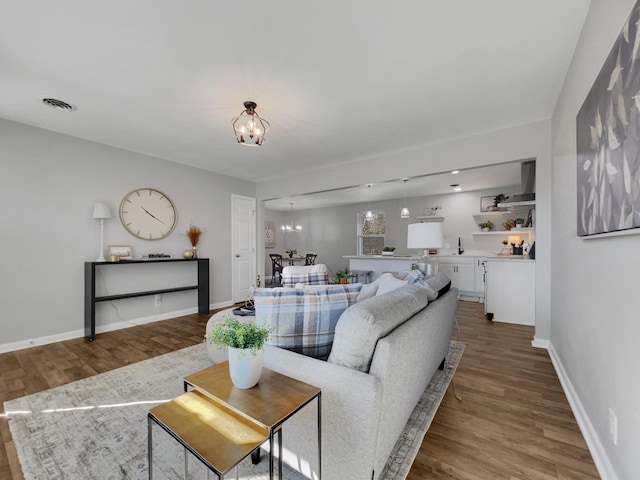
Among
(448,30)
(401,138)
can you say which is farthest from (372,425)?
(401,138)

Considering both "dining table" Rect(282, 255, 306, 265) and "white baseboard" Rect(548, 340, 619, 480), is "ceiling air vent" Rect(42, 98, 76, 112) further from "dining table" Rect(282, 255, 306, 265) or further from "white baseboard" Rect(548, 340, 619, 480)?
"dining table" Rect(282, 255, 306, 265)

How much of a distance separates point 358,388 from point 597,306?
144 centimetres

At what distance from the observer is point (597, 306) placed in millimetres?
1519

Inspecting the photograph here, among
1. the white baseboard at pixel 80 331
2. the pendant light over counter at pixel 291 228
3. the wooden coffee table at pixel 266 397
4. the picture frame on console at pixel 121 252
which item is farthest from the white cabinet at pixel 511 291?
the pendant light over counter at pixel 291 228

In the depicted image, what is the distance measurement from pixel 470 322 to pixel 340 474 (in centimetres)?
364

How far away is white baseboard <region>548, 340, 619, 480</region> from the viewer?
1.33 metres

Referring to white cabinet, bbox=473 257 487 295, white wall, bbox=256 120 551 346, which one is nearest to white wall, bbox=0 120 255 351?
white wall, bbox=256 120 551 346

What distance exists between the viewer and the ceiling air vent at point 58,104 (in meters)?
2.68

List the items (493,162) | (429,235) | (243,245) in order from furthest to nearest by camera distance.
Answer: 1. (243,245)
2. (493,162)
3. (429,235)

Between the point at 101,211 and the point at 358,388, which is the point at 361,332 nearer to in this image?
the point at 358,388

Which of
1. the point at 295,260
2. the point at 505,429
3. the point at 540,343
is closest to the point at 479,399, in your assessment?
the point at 505,429

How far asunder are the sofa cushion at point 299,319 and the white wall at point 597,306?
1.21 meters

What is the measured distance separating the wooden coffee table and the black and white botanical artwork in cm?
141

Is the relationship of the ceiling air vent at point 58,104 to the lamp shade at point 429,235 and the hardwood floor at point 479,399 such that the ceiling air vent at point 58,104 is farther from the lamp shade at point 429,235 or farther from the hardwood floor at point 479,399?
the lamp shade at point 429,235
